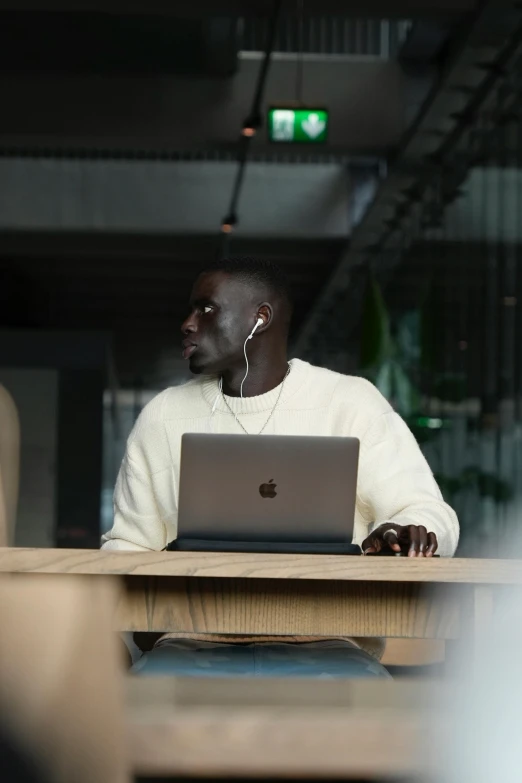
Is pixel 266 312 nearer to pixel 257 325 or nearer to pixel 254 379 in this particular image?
pixel 257 325

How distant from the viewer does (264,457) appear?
1845mm

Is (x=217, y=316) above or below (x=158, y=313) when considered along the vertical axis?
below

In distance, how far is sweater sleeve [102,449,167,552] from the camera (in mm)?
2467

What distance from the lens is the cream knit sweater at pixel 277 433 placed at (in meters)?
2.39

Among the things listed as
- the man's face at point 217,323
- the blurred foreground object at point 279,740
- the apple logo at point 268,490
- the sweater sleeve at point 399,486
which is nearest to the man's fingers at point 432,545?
the sweater sleeve at point 399,486

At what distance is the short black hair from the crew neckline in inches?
9.0

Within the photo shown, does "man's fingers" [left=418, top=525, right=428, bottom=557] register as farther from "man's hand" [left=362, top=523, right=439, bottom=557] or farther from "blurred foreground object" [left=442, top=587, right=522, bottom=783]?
"blurred foreground object" [left=442, top=587, right=522, bottom=783]

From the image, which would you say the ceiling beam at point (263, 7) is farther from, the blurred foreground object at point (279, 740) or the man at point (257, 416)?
the blurred foreground object at point (279, 740)

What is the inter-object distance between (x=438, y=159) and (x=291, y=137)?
195 centimetres

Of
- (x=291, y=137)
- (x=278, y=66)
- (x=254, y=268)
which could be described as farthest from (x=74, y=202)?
(x=254, y=268)

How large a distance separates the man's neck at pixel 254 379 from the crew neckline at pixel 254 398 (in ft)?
0.07

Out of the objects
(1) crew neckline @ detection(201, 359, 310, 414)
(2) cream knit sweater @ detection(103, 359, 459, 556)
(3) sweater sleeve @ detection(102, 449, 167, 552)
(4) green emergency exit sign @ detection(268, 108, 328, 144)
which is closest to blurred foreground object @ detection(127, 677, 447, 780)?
(2) cream knit sweater @ detection(103, 359, 459, 556)

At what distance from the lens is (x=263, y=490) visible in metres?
1.84

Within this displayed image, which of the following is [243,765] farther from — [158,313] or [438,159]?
[158,313]
